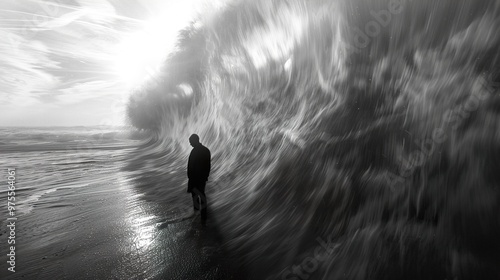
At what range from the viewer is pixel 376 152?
174 inches

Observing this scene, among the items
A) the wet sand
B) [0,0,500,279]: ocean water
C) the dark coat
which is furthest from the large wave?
the dark coat

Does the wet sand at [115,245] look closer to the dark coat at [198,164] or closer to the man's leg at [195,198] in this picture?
the man's leg at [195,198]

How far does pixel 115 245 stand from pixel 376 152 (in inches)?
165

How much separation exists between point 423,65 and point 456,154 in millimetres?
1467

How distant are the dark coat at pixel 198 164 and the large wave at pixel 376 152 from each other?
0.91 m

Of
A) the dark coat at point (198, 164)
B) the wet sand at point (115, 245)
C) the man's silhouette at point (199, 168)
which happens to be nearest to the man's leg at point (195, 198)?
the man's silhouette at point (199, 168)

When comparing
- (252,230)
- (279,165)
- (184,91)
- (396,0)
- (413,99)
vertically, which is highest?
(184,91)

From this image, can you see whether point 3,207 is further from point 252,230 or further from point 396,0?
point 396,0

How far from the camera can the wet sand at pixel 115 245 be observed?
368 cm

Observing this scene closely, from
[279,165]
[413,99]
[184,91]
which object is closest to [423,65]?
[413,99]

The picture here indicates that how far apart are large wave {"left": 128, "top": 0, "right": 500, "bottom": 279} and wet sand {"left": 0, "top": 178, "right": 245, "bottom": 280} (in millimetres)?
567

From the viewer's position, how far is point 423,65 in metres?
4.19

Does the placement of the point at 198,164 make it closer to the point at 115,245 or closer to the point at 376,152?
the point at 115,245

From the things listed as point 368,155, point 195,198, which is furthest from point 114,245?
point 368,155
